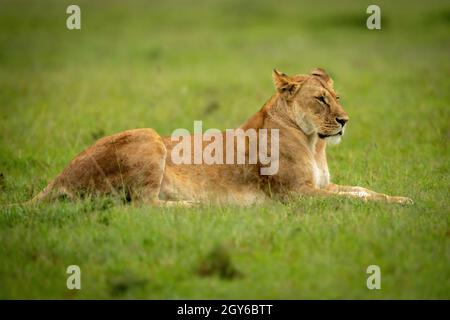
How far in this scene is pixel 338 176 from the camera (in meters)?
9.37

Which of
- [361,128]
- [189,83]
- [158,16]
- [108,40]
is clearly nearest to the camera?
[361,128]

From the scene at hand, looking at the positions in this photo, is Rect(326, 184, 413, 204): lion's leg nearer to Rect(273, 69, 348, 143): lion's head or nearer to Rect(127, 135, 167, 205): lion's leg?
Rect(273, 69, 348, 143): lion's head

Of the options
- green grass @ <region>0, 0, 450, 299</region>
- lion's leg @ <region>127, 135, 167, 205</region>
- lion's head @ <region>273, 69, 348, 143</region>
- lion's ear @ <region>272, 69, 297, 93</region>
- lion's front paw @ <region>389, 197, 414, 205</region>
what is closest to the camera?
green grass @ <region>0, 0, 450, 299</region>

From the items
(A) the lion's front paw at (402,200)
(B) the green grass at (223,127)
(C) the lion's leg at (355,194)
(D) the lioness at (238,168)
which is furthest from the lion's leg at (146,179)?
(A) the lion's front paw at (402,200)

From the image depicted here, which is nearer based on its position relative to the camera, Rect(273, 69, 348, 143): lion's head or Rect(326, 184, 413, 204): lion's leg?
Rect(326, 184, 413, 204): lion's leg

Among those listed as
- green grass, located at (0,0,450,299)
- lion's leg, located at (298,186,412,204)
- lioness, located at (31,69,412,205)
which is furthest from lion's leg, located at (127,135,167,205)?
lion's leg, located at (298,186,412,204)

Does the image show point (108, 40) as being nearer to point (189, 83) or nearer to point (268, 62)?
point (268, 62)

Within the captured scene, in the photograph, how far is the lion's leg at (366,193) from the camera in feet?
25.7

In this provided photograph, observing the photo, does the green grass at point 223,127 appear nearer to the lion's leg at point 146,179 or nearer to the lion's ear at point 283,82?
the lion's leg at point 146,179

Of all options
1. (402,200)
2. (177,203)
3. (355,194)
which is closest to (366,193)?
(355,194)

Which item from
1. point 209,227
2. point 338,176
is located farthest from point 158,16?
point 209,227

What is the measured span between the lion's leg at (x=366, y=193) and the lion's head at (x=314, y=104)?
1.55ft

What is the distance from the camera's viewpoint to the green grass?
6168mm
